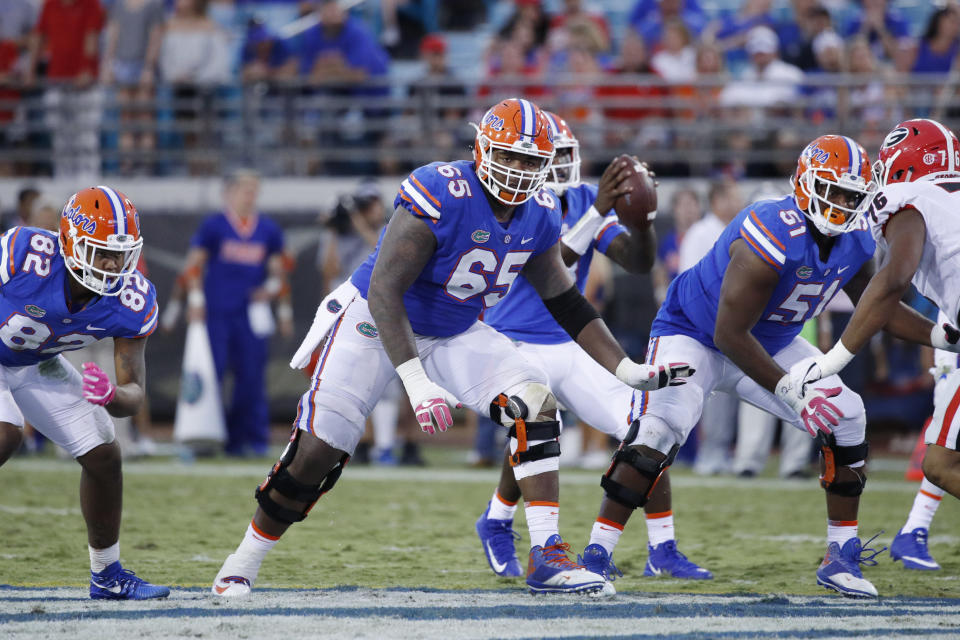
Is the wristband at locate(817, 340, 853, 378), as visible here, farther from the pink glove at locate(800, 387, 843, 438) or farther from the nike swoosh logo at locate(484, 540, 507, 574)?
the nike swoosh logo at locate(484, 540, 507, 574)

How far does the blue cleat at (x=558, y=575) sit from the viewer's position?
4.30 meters

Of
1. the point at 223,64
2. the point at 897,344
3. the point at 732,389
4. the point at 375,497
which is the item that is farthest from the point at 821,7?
the point at 732,389

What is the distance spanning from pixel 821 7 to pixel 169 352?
6.47 meters

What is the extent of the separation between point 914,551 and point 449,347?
90.4 inches

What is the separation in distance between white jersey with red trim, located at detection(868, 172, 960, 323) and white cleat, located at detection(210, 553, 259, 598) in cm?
256

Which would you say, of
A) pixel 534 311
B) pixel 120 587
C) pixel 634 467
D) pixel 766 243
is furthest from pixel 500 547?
pixel 766 243

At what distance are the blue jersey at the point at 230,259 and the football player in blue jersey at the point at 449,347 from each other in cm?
525

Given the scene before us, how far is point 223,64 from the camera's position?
11484 mm

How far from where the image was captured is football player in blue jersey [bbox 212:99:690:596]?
4.32 metres

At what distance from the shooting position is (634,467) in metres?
4.78

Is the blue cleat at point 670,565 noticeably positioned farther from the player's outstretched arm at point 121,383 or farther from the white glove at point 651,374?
the player's outstretched arm at point 121,383

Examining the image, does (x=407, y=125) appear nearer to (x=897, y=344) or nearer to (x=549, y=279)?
(x=897, y=344)

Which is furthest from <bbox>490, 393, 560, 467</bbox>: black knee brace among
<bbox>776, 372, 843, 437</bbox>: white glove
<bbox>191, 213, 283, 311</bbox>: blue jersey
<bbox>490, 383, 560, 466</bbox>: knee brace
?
<bbox>191, 213, 283, 311</bbox>: blue jersey

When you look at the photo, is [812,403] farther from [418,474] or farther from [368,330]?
[418,474]
